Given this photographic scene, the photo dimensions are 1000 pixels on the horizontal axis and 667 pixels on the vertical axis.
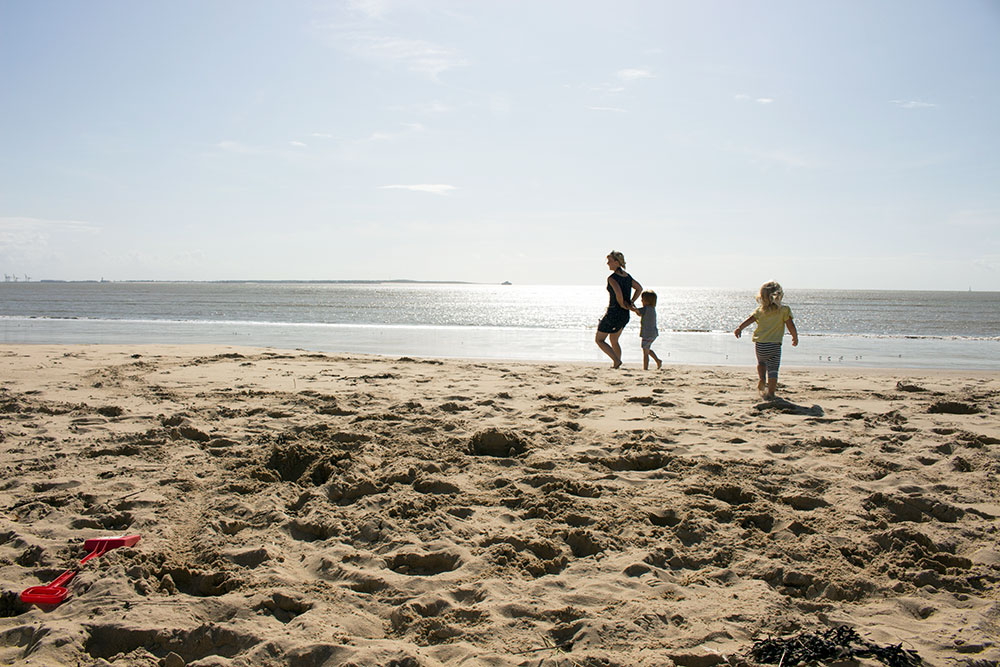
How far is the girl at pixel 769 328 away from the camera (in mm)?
6910

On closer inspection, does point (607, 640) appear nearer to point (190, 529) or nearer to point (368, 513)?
point (368, 513)

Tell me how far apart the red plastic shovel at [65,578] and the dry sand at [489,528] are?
0.06m

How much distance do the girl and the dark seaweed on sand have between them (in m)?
4.59

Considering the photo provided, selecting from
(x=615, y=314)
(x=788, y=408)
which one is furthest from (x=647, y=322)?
(x=788, y=408)

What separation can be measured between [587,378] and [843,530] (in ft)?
14.7

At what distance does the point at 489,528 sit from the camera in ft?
11.4

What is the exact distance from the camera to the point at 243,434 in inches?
193

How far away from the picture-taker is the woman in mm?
9500

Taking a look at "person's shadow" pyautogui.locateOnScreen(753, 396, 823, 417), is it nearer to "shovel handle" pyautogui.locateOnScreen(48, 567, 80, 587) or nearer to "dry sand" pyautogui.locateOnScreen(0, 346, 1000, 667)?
"dry sand" pyautogui.locateOnScreen(0, 346, 1000, 667)

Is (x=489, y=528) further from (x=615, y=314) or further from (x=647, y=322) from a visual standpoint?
(x=647, y=322)

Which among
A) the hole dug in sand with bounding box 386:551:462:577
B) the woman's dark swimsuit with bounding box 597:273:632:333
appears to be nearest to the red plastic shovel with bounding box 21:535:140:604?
the hole dug in sand with bounding box 386:551:462:577

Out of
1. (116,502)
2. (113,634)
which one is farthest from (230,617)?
(116,502)

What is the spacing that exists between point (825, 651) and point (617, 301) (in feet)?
24.7

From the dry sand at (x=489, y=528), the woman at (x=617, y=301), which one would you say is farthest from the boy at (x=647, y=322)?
the dry sand at (x=489, y=528)
